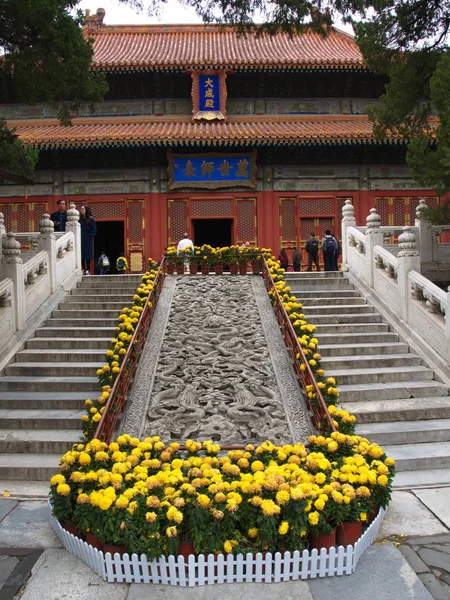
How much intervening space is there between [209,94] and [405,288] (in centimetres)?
1069

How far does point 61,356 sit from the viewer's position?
8070 mm

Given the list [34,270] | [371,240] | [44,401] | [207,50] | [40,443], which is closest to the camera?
[40,443]

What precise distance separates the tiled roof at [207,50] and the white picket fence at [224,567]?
14.9 m

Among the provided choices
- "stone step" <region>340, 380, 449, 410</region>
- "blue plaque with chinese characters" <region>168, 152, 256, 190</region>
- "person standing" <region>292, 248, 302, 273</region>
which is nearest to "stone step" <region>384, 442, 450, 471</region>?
"stone step" <region>340, 380, 449, 410</region>

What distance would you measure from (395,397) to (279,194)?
1037 cm

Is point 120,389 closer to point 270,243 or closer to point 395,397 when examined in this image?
point 395,397

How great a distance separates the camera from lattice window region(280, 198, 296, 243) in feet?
54.0

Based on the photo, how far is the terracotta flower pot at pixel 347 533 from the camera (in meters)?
3.87

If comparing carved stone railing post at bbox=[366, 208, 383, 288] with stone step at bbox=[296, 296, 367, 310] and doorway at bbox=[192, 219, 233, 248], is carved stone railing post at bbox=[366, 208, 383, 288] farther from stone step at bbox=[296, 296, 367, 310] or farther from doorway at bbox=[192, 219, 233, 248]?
doorway at bbox=[192, 219, 233, 248]

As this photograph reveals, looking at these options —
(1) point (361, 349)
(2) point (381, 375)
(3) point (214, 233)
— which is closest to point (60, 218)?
(1) point (361, 349)

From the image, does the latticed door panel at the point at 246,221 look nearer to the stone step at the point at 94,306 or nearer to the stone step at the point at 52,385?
the stone step at the point at 94,306

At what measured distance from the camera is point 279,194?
16.6 meters

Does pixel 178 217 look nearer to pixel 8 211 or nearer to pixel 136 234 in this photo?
pixel 136 234

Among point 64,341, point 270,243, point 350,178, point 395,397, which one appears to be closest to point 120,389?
point 64,341
